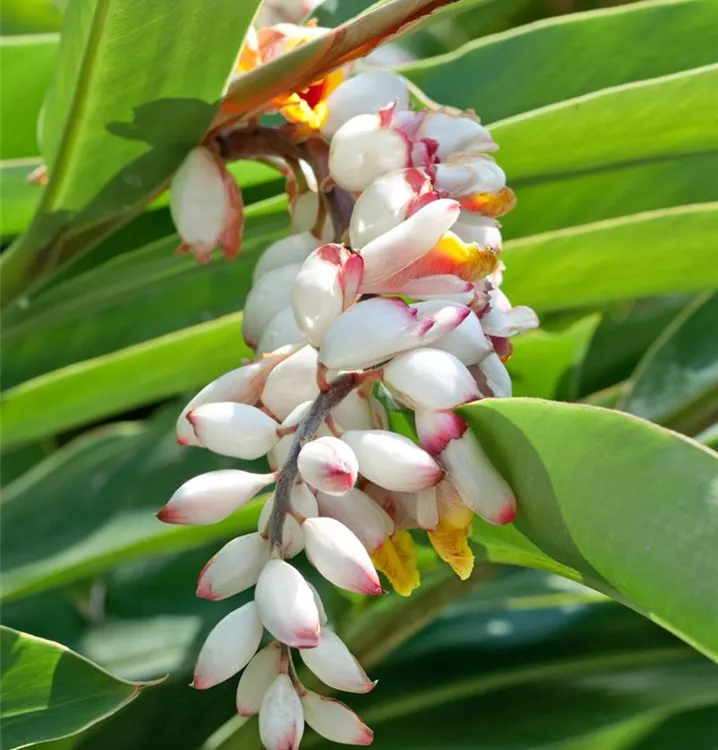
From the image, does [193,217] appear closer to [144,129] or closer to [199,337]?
[144,129]

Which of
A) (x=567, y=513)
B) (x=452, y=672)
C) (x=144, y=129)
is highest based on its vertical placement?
(x=144, y=129)

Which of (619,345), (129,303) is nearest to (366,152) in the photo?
(129,303)

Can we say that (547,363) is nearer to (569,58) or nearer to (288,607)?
(569,58)

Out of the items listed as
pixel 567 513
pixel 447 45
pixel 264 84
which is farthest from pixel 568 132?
pixel 447 45

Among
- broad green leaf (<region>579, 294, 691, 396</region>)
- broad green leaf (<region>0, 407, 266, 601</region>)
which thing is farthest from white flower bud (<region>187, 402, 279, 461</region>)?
broad green leaf (<region>579, 294, 691, 396</region>)

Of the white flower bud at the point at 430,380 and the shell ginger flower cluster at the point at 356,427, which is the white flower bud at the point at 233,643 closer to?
the shell ginger flower cluster at the point at 356,427

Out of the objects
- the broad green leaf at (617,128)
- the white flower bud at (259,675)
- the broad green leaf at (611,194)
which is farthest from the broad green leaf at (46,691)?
the broad green leaf at (611,194)

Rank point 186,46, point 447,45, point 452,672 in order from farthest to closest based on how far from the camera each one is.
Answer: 1. point 447,45
2. point 452,672
3. point 186,46
